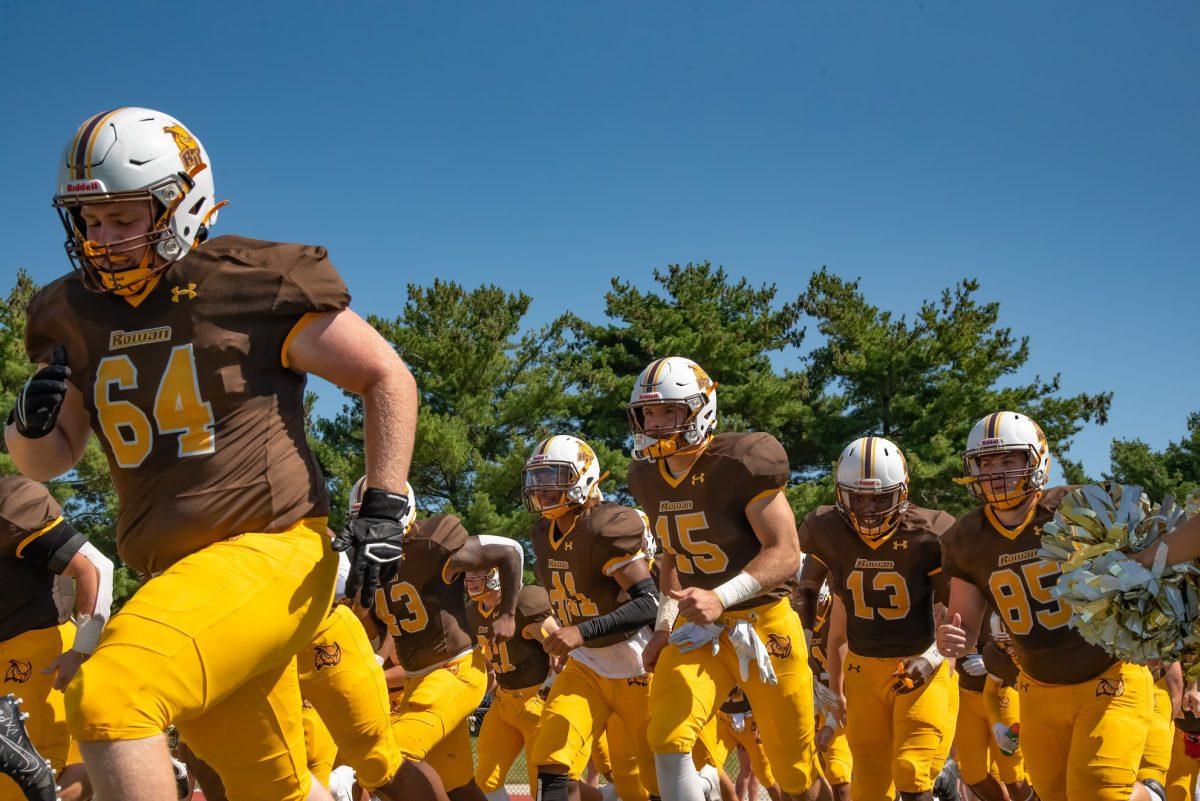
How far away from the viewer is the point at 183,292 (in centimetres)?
309

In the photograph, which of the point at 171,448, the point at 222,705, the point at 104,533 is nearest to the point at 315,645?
the point at 222,705

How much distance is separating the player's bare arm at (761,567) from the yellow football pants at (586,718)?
1483 millimetres

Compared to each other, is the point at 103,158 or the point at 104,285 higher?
the point at 103,158

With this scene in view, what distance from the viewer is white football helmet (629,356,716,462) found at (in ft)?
20.3

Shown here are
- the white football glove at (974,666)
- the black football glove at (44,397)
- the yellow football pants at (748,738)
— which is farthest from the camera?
the white football glove at (974,666)

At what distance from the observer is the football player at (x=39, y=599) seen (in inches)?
235

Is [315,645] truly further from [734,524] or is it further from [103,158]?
[103,158]

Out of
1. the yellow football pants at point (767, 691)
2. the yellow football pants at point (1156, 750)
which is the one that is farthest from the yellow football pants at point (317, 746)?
the yellow football pants at point (1156, 750)

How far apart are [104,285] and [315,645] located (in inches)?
95.8

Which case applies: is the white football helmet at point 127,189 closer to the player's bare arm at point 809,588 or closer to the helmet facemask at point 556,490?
the helmet facemask at point 556,490

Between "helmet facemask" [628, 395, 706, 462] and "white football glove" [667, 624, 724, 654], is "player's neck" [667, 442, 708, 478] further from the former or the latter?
"white football glove" [667, 624, 724, 654]

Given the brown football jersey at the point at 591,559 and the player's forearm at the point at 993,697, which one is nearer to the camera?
the brown football jersey at the point at 591,559

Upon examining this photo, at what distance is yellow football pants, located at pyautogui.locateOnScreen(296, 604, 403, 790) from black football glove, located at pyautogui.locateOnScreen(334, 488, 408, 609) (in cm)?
229

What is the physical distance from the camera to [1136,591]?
3.03m
